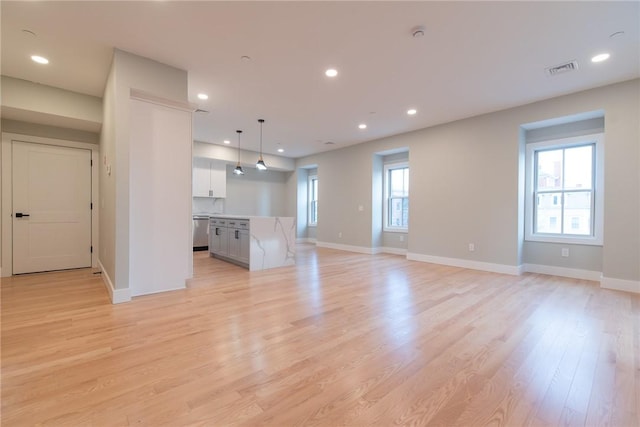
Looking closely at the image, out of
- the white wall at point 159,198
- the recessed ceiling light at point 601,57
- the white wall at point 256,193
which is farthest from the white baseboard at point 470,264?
the white wall at point 256,193

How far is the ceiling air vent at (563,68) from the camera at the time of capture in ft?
11.0

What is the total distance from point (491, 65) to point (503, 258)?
319 centimetres

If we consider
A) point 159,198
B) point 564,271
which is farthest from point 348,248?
point 159,198

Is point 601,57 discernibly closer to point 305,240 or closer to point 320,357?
point 320,357

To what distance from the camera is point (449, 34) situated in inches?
111

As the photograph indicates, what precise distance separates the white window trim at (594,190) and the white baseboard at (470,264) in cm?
70

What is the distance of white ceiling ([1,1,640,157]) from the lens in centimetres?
250

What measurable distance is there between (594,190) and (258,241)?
18.1 ft

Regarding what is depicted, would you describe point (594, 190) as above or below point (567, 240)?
above

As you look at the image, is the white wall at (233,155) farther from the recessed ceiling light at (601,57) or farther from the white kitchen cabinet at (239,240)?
the recessed ceiling light at (601,57)

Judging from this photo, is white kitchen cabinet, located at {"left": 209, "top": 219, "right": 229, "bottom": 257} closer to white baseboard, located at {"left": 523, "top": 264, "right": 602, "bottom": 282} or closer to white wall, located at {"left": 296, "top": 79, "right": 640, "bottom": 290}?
white wall, located at {"left": 296, "top": 79, "right": 640, "bottom": 290}

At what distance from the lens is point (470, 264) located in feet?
17.3

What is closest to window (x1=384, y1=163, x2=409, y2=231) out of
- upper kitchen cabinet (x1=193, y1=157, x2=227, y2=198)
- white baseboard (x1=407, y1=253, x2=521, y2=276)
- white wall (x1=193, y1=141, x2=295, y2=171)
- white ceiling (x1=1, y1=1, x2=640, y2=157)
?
white baseboard (x1=407, y1=253, x2=521, y2=276)

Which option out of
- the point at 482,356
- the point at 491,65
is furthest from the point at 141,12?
the point at 482,356
